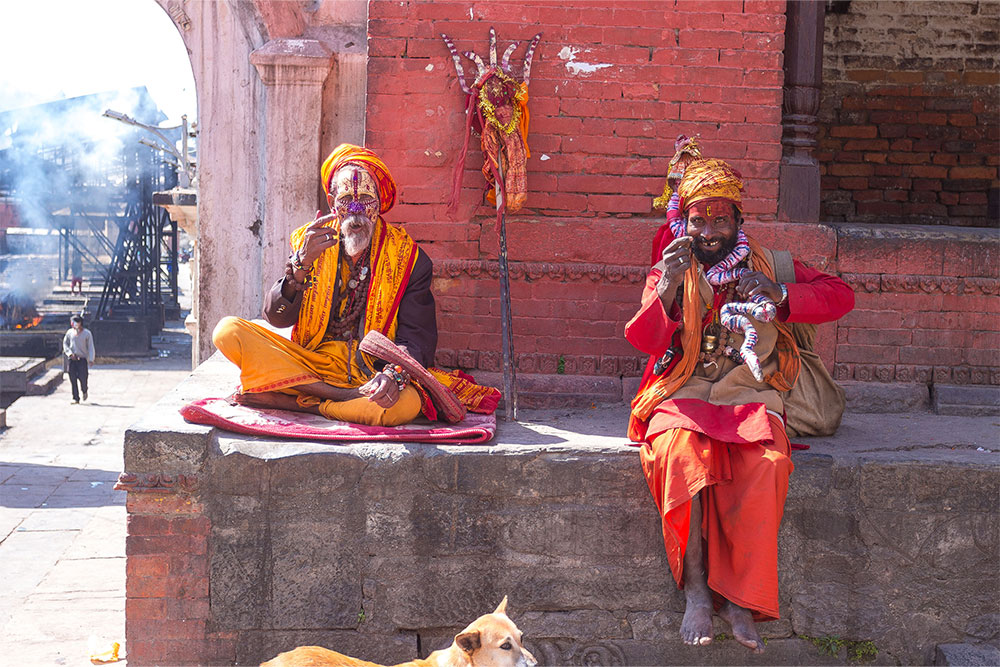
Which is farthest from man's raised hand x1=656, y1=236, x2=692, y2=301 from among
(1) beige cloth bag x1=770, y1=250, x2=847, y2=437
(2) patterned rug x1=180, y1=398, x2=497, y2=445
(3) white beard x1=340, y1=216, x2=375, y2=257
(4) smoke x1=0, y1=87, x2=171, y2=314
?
(4) smoke x1=0, y1=87, x2=171, y2=314

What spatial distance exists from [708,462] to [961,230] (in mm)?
2732

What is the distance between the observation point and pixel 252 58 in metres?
6.46

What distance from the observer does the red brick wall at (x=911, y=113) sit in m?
8.33

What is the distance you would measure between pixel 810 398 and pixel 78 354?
13.3m

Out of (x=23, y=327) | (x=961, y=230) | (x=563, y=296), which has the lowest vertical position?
(x=23, y=327)

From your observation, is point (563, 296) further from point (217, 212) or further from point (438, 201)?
point (217, 212)

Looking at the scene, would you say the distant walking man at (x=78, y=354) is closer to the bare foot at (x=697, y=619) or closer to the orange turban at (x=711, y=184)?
the orange turban at (x=711, y=184)

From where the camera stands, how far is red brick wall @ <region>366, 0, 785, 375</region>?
5.47 metres

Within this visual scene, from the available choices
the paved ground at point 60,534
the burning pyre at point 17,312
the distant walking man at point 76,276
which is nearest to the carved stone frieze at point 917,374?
the paved ground at point 60,534

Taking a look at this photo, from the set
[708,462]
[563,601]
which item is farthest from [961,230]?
[563,601]

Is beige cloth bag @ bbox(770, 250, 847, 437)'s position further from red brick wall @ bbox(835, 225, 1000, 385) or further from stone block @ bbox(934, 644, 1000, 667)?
stone block @ bbox(934, 644, 1000, 667)

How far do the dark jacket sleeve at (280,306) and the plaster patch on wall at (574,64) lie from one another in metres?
1.93

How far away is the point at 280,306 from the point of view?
4.77 meters

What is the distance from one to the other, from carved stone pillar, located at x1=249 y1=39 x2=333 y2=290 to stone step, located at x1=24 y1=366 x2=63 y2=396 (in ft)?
38.2
